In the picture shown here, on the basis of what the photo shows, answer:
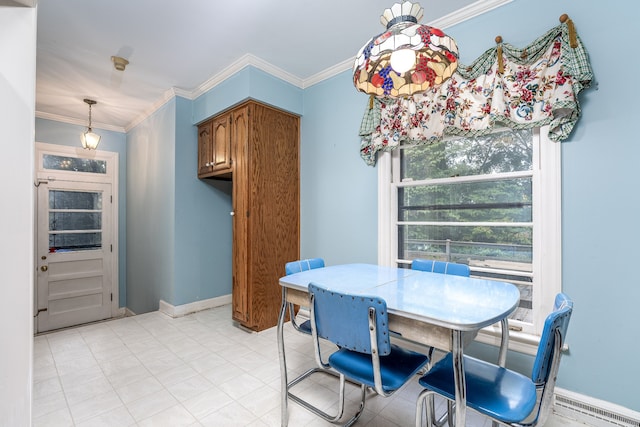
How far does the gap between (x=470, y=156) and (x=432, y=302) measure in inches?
58.6

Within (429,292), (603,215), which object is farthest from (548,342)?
(603,215)

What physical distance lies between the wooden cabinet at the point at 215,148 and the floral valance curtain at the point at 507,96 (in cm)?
182

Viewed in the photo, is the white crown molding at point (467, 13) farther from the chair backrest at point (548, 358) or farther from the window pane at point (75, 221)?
the window pane at point (75, 221)

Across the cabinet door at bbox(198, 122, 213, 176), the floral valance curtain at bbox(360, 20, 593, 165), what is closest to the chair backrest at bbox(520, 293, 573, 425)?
the floral valance curtain at bbox(360, 20, 593, 165)

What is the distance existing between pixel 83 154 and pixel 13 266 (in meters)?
4.96

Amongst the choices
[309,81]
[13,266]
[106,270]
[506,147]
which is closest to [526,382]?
[506,147]

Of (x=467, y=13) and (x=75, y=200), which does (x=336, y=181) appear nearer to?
(x=467, y=13)

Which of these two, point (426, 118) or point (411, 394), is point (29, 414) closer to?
point (411, 394)

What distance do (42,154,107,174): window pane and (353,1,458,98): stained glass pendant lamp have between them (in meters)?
4.82

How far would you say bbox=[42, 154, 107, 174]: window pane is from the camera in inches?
165

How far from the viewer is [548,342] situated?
3.46 ft

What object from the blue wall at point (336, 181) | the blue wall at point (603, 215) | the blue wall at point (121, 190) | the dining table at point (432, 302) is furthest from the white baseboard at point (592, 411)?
the blue wall at point (121, 190)

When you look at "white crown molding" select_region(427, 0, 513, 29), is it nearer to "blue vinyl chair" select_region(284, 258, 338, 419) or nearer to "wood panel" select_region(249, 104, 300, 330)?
"wood panel" select_region(249, 104, 300, 330)

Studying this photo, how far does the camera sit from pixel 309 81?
3.37 m
